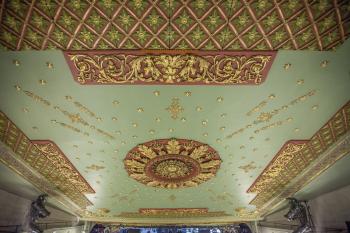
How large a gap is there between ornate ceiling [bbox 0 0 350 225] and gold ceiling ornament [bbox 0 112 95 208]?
0.10ft

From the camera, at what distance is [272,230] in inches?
368

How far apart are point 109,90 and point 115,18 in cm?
113

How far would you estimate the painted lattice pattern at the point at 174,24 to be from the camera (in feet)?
7.57

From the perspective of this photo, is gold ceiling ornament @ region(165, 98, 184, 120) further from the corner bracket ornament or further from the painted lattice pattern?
the painted lattice pattern

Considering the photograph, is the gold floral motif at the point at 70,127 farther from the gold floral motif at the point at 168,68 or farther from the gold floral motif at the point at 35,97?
the gold floral motif at the point at 168,68

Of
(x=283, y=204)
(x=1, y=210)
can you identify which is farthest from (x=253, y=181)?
(x=1, y=210)

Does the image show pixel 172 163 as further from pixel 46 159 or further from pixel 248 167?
pixel 46 159

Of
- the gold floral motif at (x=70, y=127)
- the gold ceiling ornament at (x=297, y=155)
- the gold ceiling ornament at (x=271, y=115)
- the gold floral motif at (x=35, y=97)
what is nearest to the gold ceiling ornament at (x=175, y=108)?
the gold ceiling ornament at (x=271, y=115)

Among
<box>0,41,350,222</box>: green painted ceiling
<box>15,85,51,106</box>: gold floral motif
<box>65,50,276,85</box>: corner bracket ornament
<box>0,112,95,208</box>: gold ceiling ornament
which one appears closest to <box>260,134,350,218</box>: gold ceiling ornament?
<box>0,41,350,222</box>: green painted ceiling

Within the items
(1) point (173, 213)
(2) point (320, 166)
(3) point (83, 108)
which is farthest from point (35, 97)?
(1) point (173, 213)

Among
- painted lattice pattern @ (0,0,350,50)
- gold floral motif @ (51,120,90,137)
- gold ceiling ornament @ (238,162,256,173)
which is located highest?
painted lattice pattern @ (0,0,350,50)

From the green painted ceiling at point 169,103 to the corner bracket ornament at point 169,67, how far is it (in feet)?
0.39

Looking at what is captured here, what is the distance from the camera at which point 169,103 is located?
11.8 feet

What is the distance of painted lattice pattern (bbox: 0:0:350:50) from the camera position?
231 cm
